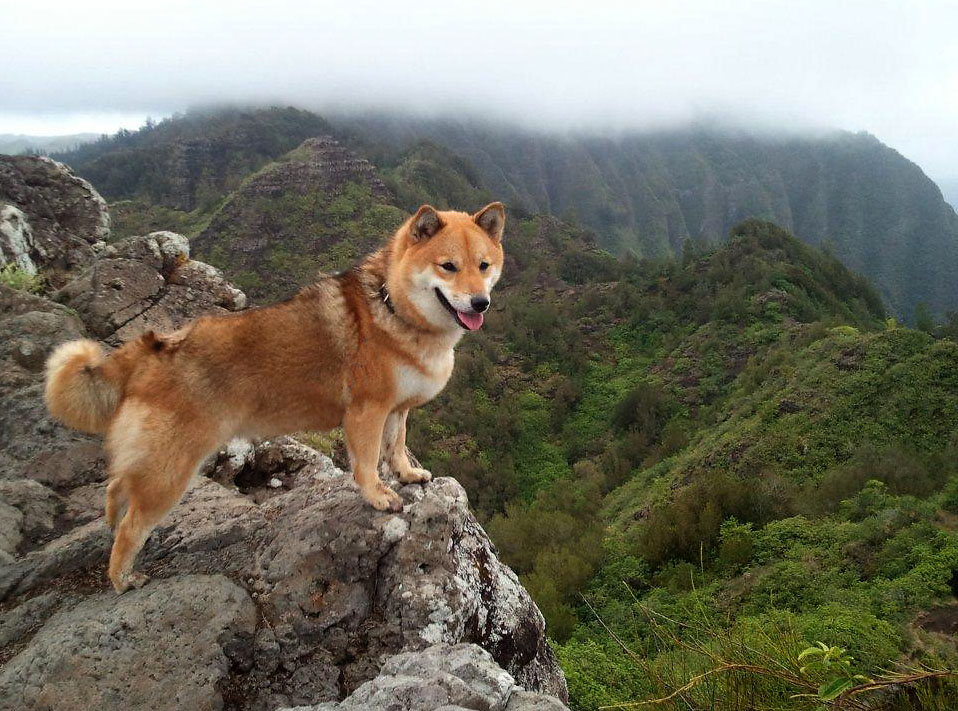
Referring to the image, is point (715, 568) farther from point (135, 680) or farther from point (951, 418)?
point (135, 680)

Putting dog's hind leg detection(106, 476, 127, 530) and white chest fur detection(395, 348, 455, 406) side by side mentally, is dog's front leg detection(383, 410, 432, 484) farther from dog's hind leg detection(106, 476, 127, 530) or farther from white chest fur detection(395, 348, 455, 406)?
dog's hind leg detection(106, 476, 127, 530)

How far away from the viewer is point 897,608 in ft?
40.4

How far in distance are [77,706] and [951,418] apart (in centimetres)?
3450

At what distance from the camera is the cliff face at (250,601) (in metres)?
4.09

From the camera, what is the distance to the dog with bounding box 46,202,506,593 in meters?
4.57

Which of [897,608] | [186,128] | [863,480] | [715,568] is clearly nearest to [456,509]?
[897,608]

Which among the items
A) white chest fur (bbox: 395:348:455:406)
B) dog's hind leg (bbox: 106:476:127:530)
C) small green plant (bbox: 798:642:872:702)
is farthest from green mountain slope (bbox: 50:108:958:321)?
small green plant (bbox: 798:642:872:702)

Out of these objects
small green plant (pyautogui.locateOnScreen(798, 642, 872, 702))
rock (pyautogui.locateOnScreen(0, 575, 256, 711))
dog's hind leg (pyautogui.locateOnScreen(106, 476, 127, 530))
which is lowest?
rock (pyautogui.locateOnScreen(0, 575, 256, 711))

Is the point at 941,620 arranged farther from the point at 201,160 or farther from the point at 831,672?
the point at 201,160

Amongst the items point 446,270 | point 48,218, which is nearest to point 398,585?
point 446,270

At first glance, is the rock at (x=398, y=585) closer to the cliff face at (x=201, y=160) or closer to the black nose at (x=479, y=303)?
the black nose at (x=479, y=303)

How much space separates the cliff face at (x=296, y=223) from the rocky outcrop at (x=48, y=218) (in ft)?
155

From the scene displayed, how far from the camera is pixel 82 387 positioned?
15.4 feet

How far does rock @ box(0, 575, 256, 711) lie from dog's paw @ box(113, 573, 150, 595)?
0.06 m
